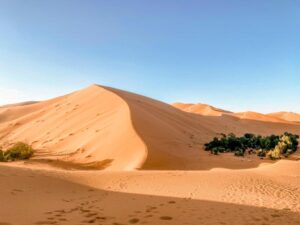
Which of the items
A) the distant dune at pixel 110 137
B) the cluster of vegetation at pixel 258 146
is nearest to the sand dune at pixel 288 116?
the distant dune at pixel 110 137

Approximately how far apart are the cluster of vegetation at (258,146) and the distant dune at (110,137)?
4.66ft

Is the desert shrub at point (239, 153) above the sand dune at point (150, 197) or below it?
above

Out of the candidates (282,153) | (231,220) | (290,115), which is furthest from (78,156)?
(290,115)

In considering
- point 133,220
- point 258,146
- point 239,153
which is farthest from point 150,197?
point 258,146

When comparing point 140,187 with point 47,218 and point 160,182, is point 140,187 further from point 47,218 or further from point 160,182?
point 47,218

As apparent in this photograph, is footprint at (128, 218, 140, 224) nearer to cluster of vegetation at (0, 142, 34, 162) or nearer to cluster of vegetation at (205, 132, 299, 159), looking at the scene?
cluster of vegetation at (205, 132, 299, 159)

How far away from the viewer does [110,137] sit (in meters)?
26.2

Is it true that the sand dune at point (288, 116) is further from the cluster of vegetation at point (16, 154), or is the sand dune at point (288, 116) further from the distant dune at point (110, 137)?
the cluster of vegetation at point (16, 154)

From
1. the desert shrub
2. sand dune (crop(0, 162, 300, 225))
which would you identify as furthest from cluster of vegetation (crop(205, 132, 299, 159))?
sand dune (crop(0, 162, 300, 225))

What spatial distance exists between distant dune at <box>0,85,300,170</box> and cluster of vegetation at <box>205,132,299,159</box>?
1.42 metres

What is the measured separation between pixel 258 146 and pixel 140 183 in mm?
18035

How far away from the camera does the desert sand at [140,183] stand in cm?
924

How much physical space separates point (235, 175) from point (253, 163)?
887cm

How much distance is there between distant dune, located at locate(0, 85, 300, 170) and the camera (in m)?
22.1
